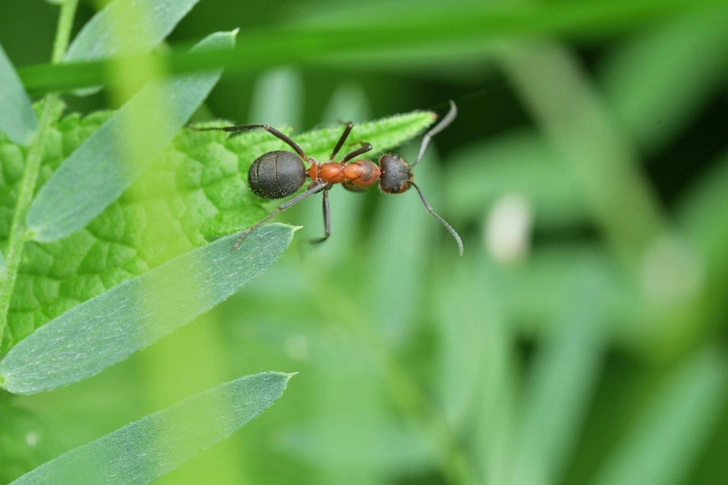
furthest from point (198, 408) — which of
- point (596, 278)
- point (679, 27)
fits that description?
point (679, 27)

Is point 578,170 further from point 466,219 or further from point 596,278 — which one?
point 596,278

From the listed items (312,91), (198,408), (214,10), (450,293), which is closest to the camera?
(198,408)

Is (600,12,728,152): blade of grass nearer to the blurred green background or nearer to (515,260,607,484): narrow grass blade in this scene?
the blurred green background

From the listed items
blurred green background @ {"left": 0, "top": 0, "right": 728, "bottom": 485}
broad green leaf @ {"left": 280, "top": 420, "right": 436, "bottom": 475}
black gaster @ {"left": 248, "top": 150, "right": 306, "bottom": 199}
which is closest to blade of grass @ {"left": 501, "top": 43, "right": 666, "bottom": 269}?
blurred green background @ {"left": 0, "top": 0, "right": 728, "bottom": 485}

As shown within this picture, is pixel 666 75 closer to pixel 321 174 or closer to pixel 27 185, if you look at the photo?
pixel 321 174

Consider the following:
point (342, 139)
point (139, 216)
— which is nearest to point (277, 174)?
point (342, 139)

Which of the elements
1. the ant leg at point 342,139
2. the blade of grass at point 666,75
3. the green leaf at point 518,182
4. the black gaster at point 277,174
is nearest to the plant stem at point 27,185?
the black gaster at point 277,174
